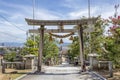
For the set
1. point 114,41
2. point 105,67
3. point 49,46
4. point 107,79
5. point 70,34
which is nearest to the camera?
point 107,79

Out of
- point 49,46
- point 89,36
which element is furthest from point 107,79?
point 49,46

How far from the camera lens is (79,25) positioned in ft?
57.5

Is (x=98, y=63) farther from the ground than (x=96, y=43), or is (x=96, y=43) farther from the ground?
(x=96, y=43)

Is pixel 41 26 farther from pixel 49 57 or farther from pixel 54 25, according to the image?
pixel 49 57

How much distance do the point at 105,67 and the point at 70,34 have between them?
12.7 feet

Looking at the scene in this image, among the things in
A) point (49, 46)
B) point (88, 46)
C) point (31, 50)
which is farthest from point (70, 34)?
point (49, 46)

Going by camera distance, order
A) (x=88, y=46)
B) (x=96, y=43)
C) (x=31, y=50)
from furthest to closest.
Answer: (x=88, y=46) < (x=96, y=43) < (x=31, y=50)

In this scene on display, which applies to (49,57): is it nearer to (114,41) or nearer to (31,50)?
(31,50)

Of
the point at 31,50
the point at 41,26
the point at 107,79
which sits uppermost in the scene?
the point at 41,26

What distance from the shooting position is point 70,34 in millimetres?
19109

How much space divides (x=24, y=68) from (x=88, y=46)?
527 inches

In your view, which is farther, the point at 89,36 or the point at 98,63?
the point at 89,36

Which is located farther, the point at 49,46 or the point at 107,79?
the point at 49,46

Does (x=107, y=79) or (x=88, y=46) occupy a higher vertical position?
(x=88, y=46)
